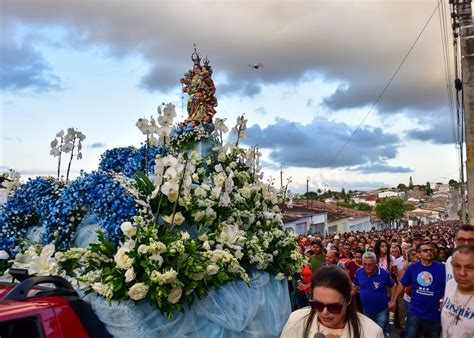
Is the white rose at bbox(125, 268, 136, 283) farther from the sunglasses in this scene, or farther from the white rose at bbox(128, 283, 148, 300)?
the sunglasses

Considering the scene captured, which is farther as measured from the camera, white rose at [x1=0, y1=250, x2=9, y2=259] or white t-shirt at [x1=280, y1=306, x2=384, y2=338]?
white rose at [x1=0, y1=250, x2=9, y2=259]

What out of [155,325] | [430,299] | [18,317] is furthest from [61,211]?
[430,299]

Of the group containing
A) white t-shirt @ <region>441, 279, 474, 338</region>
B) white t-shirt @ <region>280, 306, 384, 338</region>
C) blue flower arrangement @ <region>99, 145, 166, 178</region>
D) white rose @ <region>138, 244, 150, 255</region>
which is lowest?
white t-shirt @ <region>441, 279, 474, 338</region>

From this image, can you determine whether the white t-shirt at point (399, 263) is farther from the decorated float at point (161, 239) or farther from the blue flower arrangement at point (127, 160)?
the blue flower arrangement at point (127, 160)

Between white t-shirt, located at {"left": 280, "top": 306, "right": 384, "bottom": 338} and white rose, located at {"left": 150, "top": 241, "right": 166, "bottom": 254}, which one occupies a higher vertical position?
white rose, located at {"left": 150, "top": 241, "right": 166, "bottom": 254}

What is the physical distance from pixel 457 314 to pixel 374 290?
3298mm

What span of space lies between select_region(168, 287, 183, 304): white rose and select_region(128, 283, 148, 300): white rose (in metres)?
0.19

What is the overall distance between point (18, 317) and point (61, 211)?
177 centimetres

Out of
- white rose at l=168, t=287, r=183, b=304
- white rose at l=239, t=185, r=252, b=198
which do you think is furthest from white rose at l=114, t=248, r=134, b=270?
white rose at l=239, t=185, r=252, b=198

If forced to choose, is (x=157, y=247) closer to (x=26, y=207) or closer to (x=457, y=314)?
(x=26, y=207)

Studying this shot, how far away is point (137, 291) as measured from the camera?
3498 mm

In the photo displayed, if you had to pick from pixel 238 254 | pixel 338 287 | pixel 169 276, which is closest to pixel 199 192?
pixel 238 254

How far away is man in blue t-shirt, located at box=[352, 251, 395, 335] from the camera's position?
24.4ft

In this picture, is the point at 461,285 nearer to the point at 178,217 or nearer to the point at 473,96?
the point at 178,217
